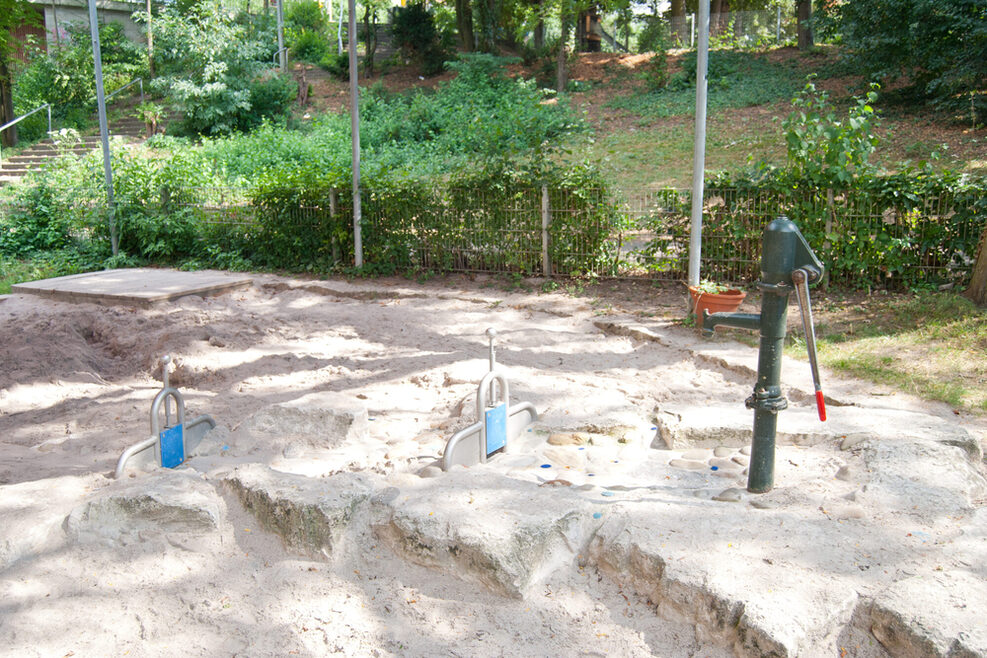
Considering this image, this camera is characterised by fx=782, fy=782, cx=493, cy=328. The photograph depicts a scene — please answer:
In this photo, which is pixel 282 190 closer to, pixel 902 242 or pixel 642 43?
pixel 902 242

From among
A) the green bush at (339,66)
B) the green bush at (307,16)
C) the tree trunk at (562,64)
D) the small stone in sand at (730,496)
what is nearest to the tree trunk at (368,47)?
the green bush at (339,66)

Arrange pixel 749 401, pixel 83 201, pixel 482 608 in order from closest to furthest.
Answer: pixel 482 608, pixel 749 401, pixel 83 201

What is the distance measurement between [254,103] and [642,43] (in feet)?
48.6

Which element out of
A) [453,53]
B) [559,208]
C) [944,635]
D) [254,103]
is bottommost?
[944,635]

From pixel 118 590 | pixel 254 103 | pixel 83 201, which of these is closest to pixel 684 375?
pixel 118 590

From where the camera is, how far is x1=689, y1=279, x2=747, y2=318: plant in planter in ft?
26.0

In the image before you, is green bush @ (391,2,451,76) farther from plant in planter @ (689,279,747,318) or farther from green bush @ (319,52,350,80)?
plant in planter @ (689,279,747,318)

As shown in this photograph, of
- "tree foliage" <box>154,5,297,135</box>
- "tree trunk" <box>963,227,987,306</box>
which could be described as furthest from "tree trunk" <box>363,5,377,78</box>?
"tree trunk" <box>963,227,987,306</box>

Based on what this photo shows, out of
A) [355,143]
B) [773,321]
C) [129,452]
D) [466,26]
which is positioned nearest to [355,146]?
[355,143]

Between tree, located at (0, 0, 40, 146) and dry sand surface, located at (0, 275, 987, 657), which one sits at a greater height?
tree, located at (0, 0, 40, 146)

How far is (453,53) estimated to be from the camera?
93.1 feet

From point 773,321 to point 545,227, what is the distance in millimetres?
7203

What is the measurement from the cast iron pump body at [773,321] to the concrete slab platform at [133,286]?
844 cm

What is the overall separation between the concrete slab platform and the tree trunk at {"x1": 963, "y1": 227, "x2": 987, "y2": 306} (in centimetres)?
905
